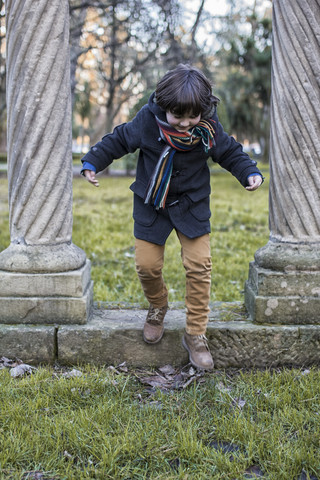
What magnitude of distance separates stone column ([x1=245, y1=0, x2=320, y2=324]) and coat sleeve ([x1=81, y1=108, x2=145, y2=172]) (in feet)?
2.79

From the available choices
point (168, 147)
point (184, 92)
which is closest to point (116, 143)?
point (168, 147)

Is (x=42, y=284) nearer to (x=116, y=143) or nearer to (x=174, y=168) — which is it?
(x=116, y=143)

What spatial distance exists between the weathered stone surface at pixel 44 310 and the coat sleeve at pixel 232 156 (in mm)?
1142

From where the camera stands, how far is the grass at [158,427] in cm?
185

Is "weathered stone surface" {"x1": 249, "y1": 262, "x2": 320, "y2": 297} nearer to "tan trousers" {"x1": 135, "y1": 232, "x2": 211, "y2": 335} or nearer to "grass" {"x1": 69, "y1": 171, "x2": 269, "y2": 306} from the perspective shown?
"tan trousers" {"x1": 135, "y1": 232, "x2": 211, "y2": 335}

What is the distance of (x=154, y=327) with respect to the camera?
2.73m

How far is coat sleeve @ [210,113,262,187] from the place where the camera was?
8.27ft

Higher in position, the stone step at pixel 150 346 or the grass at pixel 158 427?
the stone step at pixel 150 346

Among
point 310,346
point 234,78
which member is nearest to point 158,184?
point 310,346

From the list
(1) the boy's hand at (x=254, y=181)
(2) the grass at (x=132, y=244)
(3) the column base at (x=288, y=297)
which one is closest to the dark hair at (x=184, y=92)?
(1) the boy's hand at (x=254, y=181)

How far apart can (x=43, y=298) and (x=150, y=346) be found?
0.70 m

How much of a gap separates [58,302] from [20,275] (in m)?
0.27

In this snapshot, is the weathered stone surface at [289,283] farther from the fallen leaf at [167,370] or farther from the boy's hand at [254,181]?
the fallen leaf at [167,370]

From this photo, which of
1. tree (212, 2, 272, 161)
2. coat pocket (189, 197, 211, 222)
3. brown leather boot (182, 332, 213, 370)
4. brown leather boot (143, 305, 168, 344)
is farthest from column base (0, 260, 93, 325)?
tree (212, 2, 272, 161)
